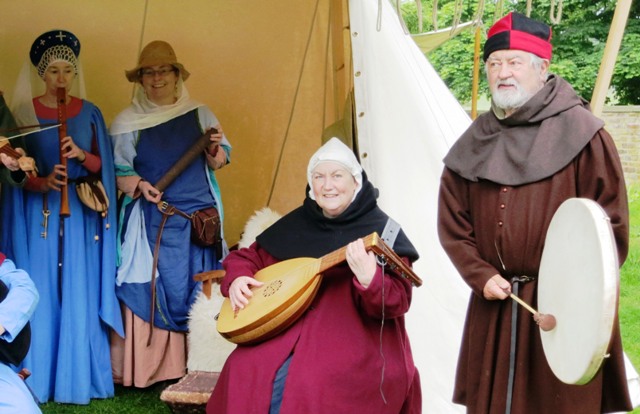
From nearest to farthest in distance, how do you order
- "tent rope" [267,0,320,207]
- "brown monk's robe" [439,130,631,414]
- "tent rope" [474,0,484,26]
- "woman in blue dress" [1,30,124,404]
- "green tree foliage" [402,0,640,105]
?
"brown monk's robe" [439,130,631,414] → "tent rope" [474,0,484,26] → "woman in blue dress" [1,30,124,404] → "tent rope" [267,0,320,207] → "green tree foliage" [402,0,640,105]

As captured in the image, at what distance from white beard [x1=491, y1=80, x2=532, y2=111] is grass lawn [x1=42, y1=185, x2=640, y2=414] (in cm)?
208

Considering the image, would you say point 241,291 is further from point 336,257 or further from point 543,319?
point 543,319

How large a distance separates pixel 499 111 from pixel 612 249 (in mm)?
703

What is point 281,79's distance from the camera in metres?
5.31

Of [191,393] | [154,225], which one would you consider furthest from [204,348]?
[154,225]

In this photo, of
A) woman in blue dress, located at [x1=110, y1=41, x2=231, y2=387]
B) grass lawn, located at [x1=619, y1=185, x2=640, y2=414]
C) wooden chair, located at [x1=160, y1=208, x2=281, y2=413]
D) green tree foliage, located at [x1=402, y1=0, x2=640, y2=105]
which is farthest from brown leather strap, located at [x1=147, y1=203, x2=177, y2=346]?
green tree foliage, located at [x1=402, y1=0, x2=640, y2=105]

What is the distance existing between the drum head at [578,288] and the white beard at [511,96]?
400 mm

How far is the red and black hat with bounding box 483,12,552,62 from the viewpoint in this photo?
2.63 meters

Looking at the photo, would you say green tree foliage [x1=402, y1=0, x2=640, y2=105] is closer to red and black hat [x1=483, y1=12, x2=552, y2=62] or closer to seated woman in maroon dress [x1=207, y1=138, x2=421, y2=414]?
seated woman in maroon dress [x1=207, y1=138, x2=421, y2=414]

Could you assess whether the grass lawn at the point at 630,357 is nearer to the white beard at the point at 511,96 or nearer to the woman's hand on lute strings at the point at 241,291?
the woman's hand on lute strings at the point at 241,291

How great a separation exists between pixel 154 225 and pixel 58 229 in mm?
470

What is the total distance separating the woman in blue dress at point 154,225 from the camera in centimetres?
428

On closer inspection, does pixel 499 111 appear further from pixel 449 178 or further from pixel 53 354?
pixel 53 354

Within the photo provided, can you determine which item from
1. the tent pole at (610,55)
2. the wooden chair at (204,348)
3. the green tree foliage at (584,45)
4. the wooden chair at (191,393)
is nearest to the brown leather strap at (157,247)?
the wooden chair at (204,348)
